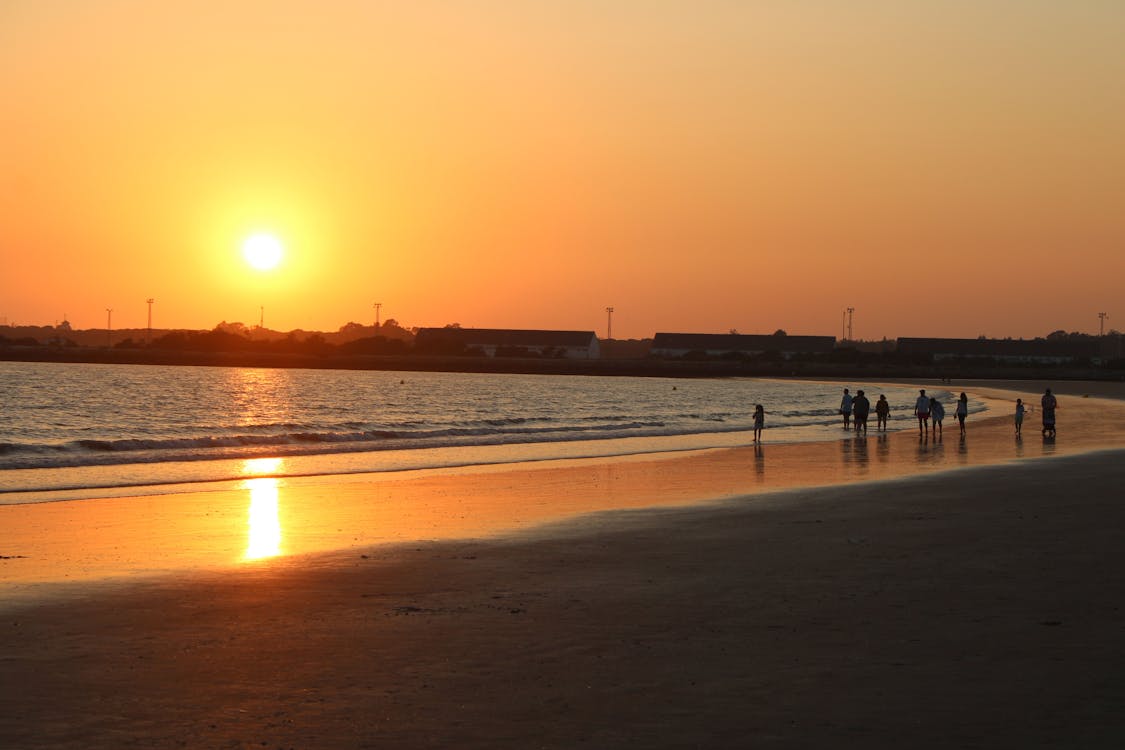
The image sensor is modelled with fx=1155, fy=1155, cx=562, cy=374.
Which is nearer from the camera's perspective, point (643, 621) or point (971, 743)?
point (971, 743)

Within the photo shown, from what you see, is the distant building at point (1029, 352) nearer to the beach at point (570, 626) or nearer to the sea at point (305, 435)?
the sea at point (305, 435)

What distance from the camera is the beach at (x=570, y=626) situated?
734cm

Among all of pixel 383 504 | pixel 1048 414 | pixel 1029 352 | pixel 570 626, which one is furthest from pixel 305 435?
pixel 1029 352

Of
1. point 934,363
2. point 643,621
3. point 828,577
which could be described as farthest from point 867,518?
A: point 934,363

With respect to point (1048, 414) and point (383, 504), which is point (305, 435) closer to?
point (383, 504)

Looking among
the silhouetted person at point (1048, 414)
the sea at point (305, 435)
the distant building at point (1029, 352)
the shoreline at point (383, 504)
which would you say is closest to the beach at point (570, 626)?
the shoreline at point (383, 504)

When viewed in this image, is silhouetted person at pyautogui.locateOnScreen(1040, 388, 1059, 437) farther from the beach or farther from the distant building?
the distant building

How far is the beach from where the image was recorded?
734cm

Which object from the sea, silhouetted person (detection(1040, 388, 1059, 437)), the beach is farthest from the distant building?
the beach

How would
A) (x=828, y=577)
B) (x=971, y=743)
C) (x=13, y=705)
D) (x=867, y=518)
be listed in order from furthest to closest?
(x=867, y=518), (x=828, y=577), (x=13, y=705), (x=971, y=743)

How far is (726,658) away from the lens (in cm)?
887

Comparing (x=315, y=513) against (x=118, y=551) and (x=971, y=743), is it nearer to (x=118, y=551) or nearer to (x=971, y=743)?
(x=118, y=551)

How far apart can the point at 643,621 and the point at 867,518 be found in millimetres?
8356

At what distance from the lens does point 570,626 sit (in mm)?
10039
